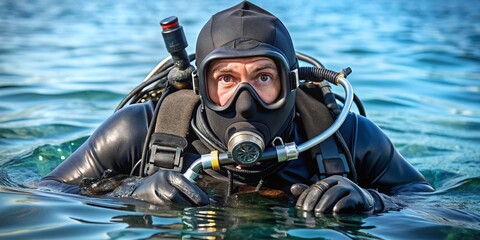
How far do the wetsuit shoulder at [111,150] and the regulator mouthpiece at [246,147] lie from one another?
2.24 ft

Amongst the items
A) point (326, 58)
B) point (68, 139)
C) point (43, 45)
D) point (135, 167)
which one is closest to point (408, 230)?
point (135, 167)

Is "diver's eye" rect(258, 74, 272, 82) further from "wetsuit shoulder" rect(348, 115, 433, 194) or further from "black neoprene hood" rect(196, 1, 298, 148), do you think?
"wetsuit shoulder" rect(348, 115, 433, 194)

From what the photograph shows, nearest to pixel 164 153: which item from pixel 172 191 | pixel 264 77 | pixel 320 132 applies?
pixel 172 191

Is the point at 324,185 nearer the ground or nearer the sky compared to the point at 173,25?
nearer the ground

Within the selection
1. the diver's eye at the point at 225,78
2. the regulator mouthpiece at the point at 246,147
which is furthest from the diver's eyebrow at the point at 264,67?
the regulator mouthpiece at the point at 246,147

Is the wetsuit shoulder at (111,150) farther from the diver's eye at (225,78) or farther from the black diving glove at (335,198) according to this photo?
the black diving glove at (335,198)

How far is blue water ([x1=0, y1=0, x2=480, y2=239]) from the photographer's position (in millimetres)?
2953

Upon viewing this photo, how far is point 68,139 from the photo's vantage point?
5750 mm

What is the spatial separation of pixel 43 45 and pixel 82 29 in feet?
9.96

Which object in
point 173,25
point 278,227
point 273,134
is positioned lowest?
point 278,227

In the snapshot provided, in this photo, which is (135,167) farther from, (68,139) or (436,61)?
(436,61)

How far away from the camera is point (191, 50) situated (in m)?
11.0

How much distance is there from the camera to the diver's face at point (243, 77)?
127 inches

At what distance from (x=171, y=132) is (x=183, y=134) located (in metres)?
0.05
